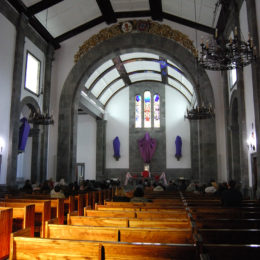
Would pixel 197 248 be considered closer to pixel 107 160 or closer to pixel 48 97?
pixel 48 97

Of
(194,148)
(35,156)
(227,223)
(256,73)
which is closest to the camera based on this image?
(227,223)

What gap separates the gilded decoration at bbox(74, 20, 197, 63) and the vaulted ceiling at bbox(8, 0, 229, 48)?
1.24ft

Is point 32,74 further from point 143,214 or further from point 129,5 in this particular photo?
point 143,214

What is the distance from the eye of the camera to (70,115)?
1498 centimetres

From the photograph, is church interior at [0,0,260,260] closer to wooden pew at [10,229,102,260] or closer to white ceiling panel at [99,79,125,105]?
wooden pew at [10,229,102,260]

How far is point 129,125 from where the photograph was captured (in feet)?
80.1

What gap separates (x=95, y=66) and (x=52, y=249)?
13.8m

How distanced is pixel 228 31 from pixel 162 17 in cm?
371

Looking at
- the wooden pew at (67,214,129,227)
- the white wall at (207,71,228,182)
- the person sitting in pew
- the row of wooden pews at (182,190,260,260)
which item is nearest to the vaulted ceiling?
the white wall at (207,71,228,182)

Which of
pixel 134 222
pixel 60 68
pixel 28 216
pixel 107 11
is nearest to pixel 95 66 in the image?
pixel 60 68

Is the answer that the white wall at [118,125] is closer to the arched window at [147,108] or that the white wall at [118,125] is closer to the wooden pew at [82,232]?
the arched window at [147,108]

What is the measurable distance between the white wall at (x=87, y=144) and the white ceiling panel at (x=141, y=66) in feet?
19.0

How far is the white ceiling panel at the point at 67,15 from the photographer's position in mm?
13156

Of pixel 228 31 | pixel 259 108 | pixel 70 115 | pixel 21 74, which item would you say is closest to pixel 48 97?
pixel 70 115
